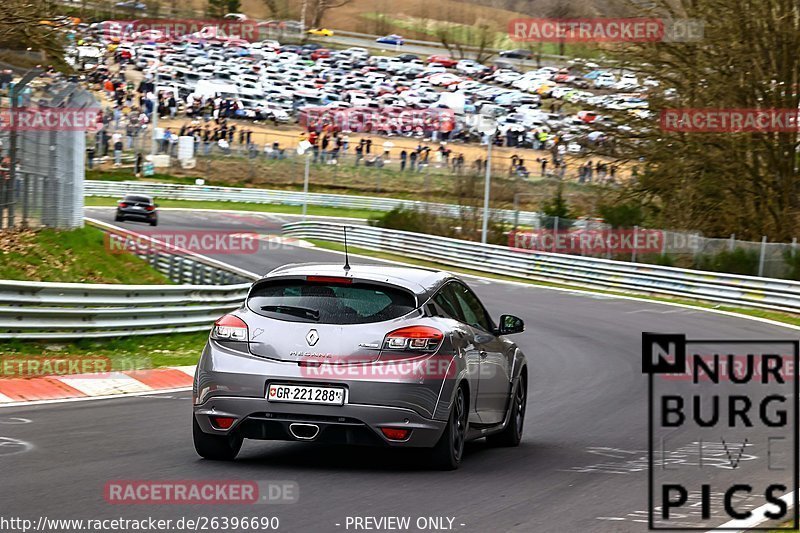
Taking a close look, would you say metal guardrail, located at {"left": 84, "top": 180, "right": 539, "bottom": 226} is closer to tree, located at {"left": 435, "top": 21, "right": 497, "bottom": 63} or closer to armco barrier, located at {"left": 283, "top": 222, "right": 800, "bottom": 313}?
armco barrier, located at {"left": 283, "top": 222, "right": 800, "bottom": 313}

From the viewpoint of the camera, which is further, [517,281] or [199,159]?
[199,159]

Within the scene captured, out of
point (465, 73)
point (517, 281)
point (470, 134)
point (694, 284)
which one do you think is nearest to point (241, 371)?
point (694, 284)

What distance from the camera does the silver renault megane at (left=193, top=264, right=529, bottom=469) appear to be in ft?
27.4

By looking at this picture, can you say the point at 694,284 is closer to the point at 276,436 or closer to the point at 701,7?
the point at 701,7

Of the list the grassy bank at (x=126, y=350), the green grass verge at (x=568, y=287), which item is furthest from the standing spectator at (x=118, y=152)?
the grassy bank at (x=126, y=350)

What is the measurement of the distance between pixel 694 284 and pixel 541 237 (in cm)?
732

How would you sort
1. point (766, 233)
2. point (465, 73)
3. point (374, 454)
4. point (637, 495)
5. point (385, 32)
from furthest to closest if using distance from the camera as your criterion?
point (385, 32) → point (465, 73) → point (766, 233) → point (374, 454) → point (637, 495)

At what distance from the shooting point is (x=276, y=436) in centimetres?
844

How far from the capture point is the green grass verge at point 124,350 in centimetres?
1532

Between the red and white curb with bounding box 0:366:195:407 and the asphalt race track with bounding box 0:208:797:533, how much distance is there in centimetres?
43

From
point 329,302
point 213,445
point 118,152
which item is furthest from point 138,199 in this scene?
point 329,302

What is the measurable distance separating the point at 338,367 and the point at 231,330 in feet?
2.75

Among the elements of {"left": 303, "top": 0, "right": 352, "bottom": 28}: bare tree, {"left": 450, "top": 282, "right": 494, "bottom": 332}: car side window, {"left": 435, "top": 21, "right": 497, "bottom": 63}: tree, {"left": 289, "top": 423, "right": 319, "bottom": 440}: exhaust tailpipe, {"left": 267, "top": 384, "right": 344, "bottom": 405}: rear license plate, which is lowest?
{"left": 289, "top": 423, "right": 319, "bottom": 440}: exhaust tailpipe

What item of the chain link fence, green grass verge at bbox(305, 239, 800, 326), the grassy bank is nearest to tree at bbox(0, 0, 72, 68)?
the chain link fence
